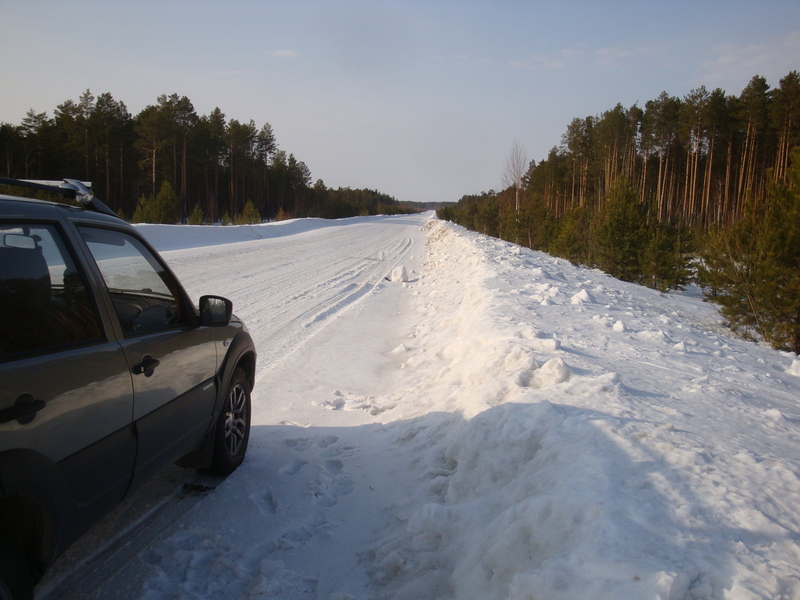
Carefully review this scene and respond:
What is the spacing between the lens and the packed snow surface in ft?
7.01

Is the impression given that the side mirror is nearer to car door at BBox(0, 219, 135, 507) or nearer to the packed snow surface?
car door at BBox(0, 219, 135, 507)

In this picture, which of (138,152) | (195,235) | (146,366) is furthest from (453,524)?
(138,152)

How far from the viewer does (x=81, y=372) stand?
1.97m

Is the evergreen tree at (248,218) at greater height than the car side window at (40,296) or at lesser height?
greater

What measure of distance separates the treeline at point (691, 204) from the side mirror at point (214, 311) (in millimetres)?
11736

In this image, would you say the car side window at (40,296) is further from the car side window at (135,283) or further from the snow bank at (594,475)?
the snow bank at (594,475)

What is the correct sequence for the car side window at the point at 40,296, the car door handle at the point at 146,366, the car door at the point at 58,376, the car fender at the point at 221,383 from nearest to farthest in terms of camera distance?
the car door at the point at 58,376, the car side window at the point at 40,296, the car door handle at the point at 146,366, the car fender at the point at 221,383

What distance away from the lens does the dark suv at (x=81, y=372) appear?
1677 mm

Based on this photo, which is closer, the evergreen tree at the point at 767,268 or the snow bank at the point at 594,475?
the snow bank at the point at 594,475

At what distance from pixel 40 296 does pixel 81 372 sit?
0.38 metres

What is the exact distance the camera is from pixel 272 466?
3.83m

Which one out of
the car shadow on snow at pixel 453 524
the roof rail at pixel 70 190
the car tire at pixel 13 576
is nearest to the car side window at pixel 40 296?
the roof rail at pixel 70 190

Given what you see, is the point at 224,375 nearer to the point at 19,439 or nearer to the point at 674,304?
the point at 19,439

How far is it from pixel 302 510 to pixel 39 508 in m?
1.82
